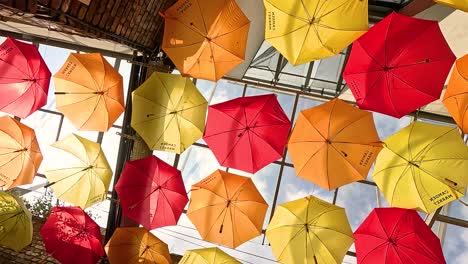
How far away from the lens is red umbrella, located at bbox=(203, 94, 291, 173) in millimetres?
5539

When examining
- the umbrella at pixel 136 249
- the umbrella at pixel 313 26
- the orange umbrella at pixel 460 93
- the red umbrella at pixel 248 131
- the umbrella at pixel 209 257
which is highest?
the umbrella at pixel 313 26

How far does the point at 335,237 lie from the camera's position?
18.8 feet

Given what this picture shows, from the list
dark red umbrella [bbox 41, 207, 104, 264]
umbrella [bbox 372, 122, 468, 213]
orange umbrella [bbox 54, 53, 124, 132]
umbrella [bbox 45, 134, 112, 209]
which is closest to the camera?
umbrella [bbox 372, 122, 468, 213]

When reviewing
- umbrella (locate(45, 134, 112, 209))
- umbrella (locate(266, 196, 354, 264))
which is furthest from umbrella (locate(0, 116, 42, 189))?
umbrella (locate(266, 196, 354, 264))

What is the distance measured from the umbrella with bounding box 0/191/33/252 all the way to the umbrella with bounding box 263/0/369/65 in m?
4.69

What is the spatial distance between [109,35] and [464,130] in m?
4.73

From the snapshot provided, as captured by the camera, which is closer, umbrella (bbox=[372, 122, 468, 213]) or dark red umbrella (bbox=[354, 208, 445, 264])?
umbrella (bbox=[372, 122, 468, 213])

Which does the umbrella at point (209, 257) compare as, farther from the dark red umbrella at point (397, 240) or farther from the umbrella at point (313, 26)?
the umbrella at point (313, 26)

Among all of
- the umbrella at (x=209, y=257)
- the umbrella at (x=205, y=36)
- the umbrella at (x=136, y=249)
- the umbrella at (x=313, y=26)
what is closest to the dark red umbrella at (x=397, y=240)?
the umbrella at (x=209, y=257)

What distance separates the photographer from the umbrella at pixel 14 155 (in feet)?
20.2

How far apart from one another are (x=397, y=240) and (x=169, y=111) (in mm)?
3735

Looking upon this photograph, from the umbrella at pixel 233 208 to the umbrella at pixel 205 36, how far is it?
1696 millimetres

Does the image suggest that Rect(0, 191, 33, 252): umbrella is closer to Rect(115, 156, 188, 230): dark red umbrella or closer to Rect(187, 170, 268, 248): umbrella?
Rect(115, 156, 188, 230): dark red umbrella

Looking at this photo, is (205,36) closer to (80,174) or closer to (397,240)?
(80,174)
